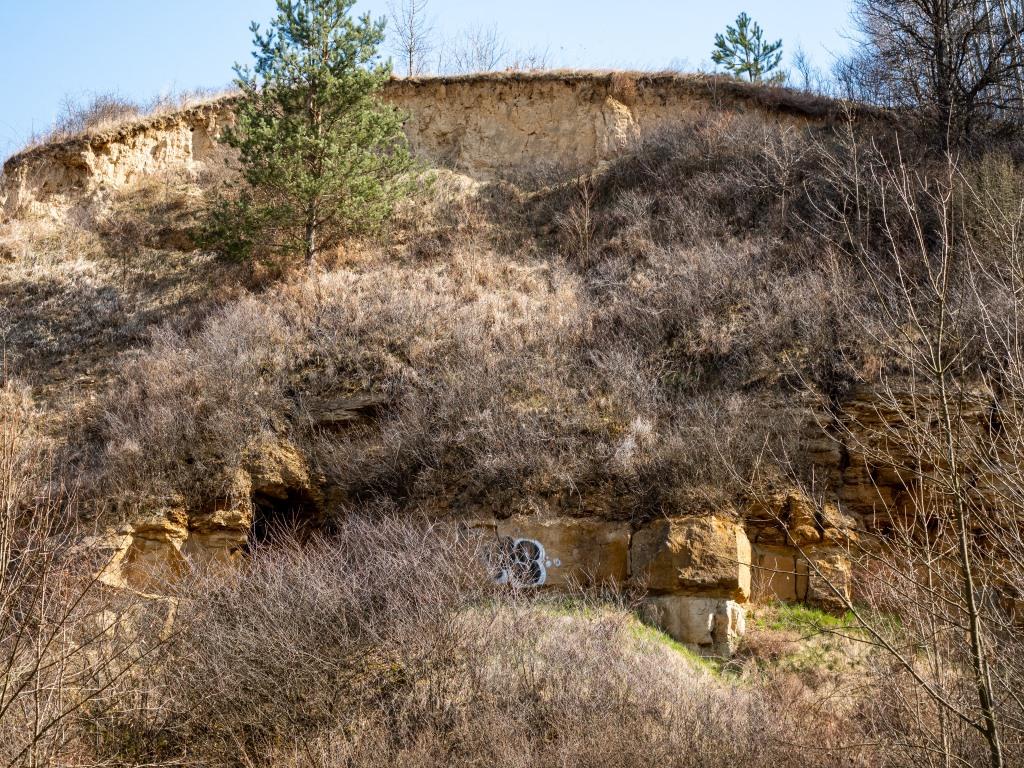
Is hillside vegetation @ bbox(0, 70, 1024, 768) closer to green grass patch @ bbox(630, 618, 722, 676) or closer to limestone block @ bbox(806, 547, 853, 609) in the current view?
green grass patch @ bbox(630, 618, 722, 676)

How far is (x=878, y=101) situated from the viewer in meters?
23.4

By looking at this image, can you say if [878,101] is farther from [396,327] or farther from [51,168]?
[51,168]

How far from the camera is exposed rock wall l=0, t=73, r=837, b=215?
22.1m

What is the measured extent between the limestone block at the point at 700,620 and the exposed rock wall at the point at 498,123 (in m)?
14.4

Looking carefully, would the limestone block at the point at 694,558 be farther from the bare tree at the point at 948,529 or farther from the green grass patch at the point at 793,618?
the bare tree at the point at 948,529

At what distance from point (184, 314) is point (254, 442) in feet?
20.1

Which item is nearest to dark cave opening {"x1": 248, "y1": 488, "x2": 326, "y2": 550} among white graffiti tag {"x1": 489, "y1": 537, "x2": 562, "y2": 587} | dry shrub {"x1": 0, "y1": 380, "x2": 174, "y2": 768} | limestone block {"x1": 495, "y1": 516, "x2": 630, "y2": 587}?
dry shrub {"x1": 0, "y1": 380, "x2": 174, "y2": 768}

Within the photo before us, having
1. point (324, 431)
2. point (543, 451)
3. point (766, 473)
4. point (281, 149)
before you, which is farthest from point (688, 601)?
point (281, 149)

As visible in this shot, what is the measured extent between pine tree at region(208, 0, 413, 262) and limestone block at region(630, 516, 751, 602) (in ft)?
32.7

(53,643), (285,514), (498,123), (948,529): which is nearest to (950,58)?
(498,123)

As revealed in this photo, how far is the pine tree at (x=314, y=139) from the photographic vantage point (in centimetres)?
1753

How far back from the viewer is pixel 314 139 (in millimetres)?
17312

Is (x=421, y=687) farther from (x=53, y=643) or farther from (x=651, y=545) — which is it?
(x=651, y=545)

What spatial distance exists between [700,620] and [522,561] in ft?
7.52
